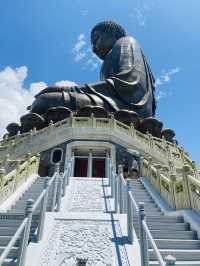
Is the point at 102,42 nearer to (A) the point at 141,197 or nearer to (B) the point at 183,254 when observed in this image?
(A) the point at 141,197

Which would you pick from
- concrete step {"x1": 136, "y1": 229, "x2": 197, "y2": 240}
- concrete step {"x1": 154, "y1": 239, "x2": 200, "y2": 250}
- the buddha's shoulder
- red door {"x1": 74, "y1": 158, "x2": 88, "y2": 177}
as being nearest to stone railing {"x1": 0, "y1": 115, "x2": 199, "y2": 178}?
red door {"x1": 74, "y1": 158, "x2": 88, "y2": 177}

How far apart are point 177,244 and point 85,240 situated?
1.80 meters

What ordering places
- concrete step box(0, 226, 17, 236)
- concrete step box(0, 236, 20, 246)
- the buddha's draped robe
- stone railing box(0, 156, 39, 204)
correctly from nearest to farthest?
concrete step box(0, 236, 20, 246)
concrete step box(0, 226, 17, 236)
stone railing box(0, 156, 39, 204)
the buddha's draped robe

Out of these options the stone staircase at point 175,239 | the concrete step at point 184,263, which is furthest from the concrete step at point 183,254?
the concrete step at point 184,263

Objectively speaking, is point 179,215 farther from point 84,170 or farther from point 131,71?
point 131,71

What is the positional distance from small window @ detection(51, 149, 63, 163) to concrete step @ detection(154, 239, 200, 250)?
36.5ft

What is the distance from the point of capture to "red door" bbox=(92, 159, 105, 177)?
1568 cm

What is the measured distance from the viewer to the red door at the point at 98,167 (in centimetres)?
1568

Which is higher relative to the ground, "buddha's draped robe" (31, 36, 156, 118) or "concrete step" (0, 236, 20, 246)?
"buddha's draped robe" (31, 36, 156, 118)

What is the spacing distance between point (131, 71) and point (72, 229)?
25.8 m

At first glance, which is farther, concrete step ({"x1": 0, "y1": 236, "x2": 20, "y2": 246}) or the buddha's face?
the buddha's face

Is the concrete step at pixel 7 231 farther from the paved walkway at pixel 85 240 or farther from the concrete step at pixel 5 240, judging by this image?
the paved walkway at pixel 85 240

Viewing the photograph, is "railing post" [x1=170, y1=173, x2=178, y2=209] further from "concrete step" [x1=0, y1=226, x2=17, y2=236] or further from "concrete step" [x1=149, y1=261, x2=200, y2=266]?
"concrete step" [x1=0, y1=226, x2=17, y2=236]

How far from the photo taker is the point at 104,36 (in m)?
37.5
